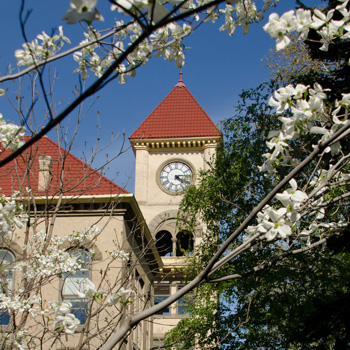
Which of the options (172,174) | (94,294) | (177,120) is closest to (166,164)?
(172,174)

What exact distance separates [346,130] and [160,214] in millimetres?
37554

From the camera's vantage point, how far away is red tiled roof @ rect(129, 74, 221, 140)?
134 feet

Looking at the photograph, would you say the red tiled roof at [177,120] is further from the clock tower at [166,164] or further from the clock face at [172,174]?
the clock face at [172,174]

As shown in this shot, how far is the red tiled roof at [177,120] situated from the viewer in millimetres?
40969

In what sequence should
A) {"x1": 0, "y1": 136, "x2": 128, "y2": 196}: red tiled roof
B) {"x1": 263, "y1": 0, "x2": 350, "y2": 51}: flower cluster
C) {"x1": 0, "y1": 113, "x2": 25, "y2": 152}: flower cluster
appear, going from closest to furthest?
{"x1": 263, "y1": 0, "x2": 350, "y2": 51}: flower cluster
{"x1": 0, "y1": 113, "x2": 25, "y2": 152}: flower cluster
{"x1": 0, "y1": 136, "x2": 128, "y2": 196}: red tiled roof

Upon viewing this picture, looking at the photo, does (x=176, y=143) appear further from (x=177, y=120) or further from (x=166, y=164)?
(x=177, y=120)

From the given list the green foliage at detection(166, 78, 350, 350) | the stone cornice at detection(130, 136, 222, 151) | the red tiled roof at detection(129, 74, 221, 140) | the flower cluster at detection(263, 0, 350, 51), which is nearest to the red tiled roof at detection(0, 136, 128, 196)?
the green foliage at detection(166, 78, 350, 350)

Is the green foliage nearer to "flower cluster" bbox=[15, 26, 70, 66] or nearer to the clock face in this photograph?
"flower cluster" bbox=[15, 26, 70, 66]

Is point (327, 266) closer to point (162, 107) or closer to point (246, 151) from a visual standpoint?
point (246, 151)

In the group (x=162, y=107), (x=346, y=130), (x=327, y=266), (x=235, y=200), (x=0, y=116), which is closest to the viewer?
(x=346, y=130)

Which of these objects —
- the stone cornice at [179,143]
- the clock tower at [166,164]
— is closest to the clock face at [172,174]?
the clock tower at [166,164]

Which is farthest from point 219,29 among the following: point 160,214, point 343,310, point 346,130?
point 160,214

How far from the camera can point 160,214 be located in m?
40.6

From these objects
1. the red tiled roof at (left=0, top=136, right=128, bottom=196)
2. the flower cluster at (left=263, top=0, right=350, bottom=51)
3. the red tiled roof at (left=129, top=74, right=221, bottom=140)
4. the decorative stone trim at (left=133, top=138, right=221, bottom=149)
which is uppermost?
the red tiled roof at (left=129, top=74, right=221, bottom=140)
